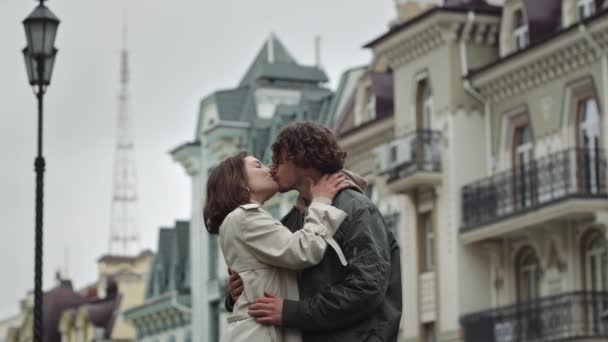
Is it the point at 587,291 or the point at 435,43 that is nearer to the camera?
the point at 587,291

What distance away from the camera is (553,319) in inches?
1384

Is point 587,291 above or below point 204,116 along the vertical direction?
below

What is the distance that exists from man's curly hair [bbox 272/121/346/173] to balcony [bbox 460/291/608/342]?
81.2 feet

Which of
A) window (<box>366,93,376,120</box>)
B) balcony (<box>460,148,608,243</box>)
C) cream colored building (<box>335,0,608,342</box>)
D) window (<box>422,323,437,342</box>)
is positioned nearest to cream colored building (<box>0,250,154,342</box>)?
window (<box>366,93,376,120</box>)

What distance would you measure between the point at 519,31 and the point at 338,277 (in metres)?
30.2

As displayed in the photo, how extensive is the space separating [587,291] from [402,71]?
29.5ft

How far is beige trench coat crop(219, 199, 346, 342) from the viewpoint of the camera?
8.49 m

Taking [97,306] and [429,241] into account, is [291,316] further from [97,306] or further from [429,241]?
[97,306]

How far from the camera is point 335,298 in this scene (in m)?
8.47

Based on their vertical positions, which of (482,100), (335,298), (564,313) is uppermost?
(482,100)

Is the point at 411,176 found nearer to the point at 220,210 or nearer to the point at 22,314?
the point at 220,210

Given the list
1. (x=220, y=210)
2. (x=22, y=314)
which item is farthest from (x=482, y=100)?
(x=22, y=314)

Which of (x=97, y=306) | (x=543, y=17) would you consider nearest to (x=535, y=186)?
(x=543, y=17)

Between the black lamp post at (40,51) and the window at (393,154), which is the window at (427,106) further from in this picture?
the black lamp post at (40,51)
